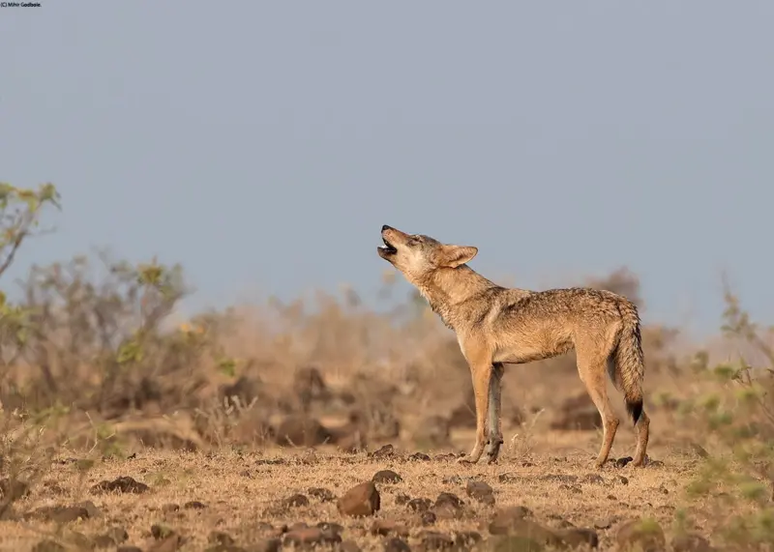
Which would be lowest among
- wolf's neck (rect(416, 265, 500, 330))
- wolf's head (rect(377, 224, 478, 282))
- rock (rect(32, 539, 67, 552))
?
rock (rect(32, 539, 67, 552))

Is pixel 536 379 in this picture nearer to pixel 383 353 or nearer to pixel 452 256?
pixel 383 353

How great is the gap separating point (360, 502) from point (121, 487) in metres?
2.04

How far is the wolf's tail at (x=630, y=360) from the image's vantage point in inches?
440

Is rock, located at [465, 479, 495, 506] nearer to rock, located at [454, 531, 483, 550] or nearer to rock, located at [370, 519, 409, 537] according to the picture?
rock, located at [370, 519, 409, 537]

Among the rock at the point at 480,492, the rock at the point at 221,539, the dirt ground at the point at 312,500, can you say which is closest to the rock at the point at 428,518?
the dirt ground at the point at 312,500

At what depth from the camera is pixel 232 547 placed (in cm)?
685

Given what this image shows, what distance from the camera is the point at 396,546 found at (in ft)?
22.8

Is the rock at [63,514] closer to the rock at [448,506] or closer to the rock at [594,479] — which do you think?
the rock at [448,506]

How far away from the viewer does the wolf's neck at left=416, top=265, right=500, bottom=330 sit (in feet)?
40.0

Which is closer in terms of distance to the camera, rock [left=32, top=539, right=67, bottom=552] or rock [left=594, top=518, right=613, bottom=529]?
rock [left=32, top=539, right=67, bottom=552]

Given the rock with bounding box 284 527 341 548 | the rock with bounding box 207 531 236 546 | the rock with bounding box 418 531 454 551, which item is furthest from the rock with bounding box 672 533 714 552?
the rock with bounding box 207 531 236 546

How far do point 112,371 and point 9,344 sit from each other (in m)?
2.18

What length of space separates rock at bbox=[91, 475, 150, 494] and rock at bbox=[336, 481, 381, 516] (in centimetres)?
175

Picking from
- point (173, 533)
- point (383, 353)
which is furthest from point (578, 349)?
point (383, 353)
